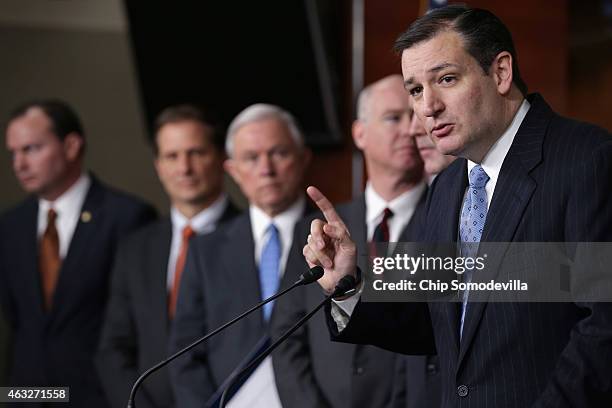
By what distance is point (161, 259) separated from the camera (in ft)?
8.75

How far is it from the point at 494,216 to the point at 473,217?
84 millimetres

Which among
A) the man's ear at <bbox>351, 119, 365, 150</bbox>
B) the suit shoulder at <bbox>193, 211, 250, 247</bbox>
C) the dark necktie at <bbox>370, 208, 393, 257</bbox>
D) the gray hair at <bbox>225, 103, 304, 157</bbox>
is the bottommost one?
the dark necktie at <bbox>370, 208, 393, 257</bbox>

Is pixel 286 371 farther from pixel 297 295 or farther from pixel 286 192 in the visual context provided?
pixel 286 192

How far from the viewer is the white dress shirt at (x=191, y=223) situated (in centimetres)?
269

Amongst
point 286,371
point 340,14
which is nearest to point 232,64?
point 340,14

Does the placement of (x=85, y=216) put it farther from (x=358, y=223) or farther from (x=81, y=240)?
(x=358, y=223)

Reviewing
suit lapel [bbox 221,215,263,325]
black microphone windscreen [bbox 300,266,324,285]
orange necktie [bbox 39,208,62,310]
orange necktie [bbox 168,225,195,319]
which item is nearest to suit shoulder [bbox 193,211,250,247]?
suit lapel [bbox 221,215,263,325]

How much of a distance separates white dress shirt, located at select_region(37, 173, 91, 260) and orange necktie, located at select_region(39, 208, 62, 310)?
1 centimetres

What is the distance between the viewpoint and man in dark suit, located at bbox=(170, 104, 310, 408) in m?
2.33

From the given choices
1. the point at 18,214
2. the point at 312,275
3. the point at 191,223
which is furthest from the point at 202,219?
the point at 312,275

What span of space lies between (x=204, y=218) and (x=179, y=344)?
1.53 ft

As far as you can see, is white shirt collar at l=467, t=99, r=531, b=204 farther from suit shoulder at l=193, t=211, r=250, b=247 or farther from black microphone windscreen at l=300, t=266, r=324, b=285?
suit shoulder at l=193, t=211, r=250, b=247

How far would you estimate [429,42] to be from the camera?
148cm

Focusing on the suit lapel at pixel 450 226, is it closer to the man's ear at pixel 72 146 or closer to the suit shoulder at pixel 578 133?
the suit shoulder at pixel 578 133
